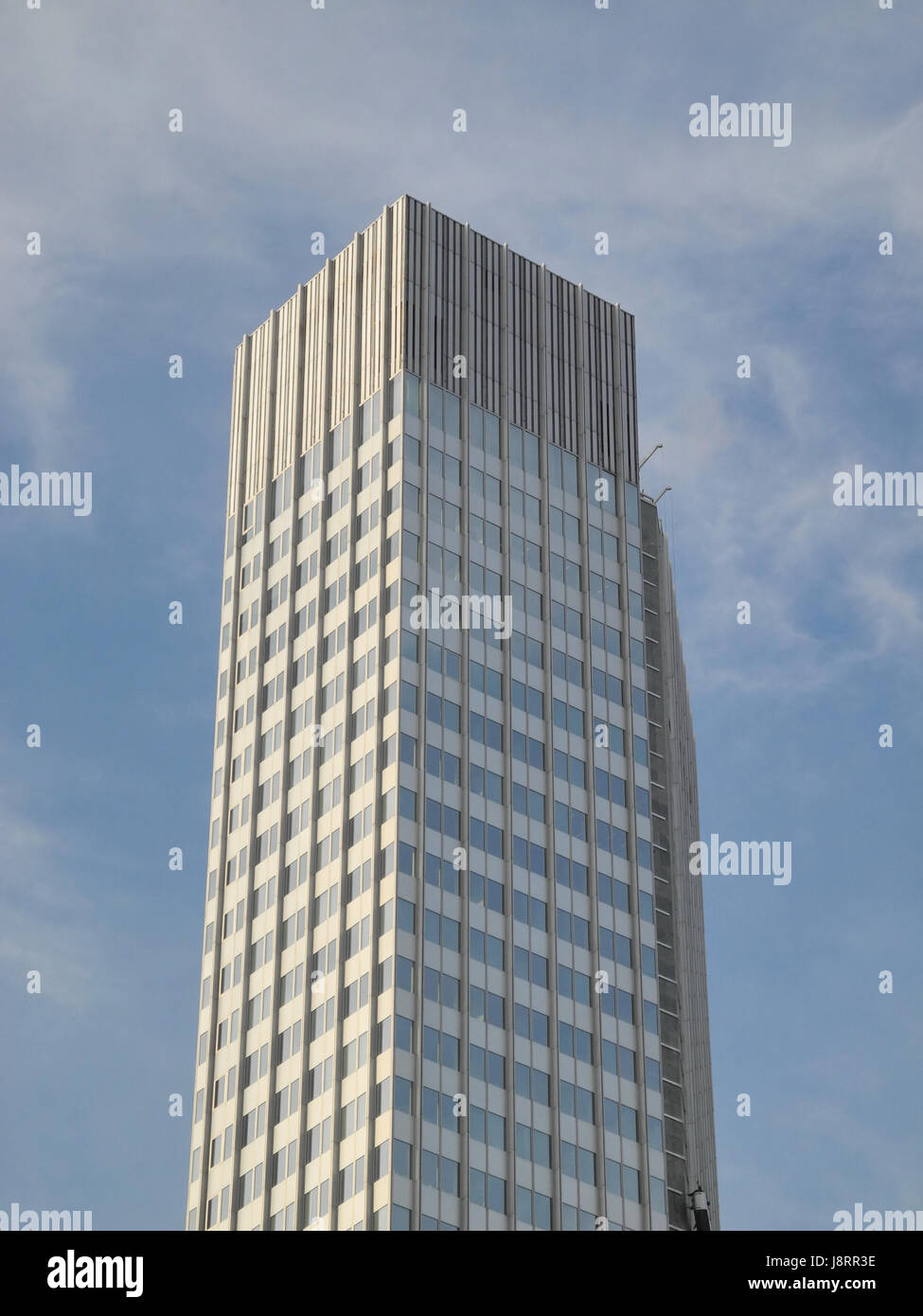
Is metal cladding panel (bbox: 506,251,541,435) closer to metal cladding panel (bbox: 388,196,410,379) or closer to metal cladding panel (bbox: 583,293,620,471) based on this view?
metal cladding panel (bbox: 583,293,620,471)

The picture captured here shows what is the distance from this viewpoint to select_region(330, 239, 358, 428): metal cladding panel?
383ft

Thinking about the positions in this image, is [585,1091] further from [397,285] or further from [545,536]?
[397,285]

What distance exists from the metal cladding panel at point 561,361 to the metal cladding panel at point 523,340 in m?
0.95

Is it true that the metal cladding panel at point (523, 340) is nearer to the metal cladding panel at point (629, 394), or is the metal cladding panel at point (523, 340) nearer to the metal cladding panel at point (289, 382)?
the metal cladding panel at point (629, 394)

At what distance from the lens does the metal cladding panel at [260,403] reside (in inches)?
4850

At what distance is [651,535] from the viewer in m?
123

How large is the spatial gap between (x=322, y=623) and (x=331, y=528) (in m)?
5.52

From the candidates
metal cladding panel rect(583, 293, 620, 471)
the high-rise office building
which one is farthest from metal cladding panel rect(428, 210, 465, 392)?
metal cladding panel rect(583, 293, 620, 471)

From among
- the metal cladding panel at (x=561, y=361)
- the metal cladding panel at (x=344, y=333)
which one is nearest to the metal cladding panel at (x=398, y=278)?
the metal cladding panel at (x=344, y=333)

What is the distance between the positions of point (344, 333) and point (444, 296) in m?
6.17
